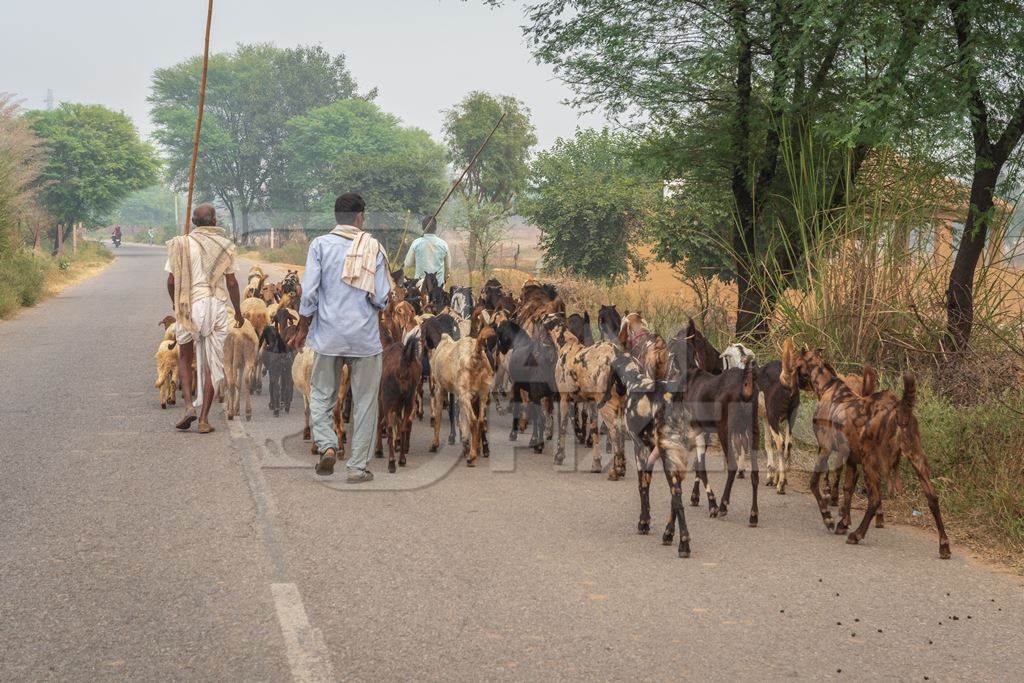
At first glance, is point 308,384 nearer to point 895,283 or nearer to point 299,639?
point 299,639

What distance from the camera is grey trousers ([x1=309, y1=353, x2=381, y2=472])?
29.1 feet

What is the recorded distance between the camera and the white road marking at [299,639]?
4.81 meters

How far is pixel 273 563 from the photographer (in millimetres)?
6395

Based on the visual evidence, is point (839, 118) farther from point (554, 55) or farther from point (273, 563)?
point (273, 563)

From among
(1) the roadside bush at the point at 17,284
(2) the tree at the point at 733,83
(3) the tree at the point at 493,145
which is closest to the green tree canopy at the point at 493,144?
(3) the tree at the point at 493,145

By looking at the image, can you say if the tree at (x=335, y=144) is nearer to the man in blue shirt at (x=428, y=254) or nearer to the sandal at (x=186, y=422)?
the man in blue shirt at (x=428, y=254)

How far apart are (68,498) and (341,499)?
198 centimetres

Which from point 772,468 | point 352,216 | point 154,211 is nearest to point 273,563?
point 352,216

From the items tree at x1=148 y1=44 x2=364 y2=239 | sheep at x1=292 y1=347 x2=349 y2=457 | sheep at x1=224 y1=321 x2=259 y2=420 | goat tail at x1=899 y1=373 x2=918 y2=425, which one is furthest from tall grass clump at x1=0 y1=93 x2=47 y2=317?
tree at x1=148 y1=44 x2=364 y2=239

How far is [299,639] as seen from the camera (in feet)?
17.0

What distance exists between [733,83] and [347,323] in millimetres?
8189

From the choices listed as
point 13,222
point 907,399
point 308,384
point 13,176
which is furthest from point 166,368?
point 13,176

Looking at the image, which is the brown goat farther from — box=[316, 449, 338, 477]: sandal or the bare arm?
the bare arm

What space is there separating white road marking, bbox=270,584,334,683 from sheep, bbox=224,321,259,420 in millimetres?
6130
